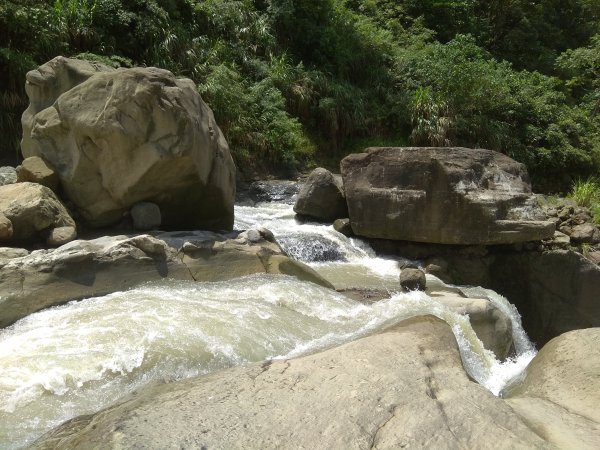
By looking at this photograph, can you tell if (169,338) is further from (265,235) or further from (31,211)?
(265,235)

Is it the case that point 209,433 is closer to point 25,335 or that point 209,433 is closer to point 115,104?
point 25,335

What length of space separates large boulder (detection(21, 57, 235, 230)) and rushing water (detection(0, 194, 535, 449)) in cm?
194

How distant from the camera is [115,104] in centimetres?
786

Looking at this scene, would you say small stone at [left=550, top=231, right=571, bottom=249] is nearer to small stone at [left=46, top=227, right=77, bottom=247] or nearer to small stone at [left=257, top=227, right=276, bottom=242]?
small stone at [left=257, top=227, right=276, bottom=242]

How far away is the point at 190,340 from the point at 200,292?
1.57m

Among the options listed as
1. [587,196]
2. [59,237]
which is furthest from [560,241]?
[59,237]

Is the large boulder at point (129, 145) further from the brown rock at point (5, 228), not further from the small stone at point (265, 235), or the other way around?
the brown rock at point (5, 228)

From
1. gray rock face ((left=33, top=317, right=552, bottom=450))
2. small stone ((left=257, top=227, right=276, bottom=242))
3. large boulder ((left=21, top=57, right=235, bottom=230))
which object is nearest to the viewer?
gray rock face ((left=33, top=317, right=552, bottom=450))

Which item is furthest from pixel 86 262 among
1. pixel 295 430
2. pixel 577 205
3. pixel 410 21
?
pixel 410 21

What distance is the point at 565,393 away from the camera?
4.09 meters

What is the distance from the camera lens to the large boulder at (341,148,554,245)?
34.4ft

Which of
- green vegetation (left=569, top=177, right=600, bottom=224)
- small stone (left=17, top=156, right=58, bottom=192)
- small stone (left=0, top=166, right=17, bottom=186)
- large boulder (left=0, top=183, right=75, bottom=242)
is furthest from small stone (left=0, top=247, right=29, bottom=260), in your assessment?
green vegetation (left=569, top=177, right=600, bottom=224)

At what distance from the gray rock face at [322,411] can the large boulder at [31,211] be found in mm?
4227

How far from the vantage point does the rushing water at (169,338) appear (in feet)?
14.2
